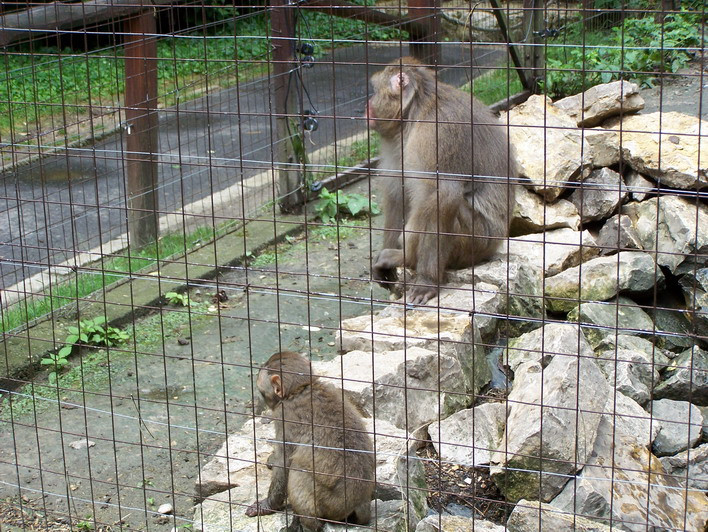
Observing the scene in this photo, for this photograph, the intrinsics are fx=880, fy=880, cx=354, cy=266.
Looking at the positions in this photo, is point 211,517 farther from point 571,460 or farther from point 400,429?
point 571,460

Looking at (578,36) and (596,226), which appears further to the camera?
(578,36)

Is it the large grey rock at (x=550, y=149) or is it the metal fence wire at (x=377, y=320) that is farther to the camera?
the large grey rock at (x=550, y=149)

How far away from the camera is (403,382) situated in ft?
18.4

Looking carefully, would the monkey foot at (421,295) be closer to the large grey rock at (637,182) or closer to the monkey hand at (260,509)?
the large grey rock at (637,182)

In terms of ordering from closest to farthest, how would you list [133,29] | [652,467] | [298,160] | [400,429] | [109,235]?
1. [652,467]
2. [400,429]
3. [133,29]
4. [109,235]
5. [298,160]

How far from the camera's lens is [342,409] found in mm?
4367

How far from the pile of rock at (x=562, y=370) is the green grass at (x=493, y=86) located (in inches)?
136

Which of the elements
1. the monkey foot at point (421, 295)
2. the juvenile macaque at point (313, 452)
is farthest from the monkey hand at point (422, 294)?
the juvenile macaque at point (313, 452)

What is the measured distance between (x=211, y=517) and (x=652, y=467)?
2.41 m

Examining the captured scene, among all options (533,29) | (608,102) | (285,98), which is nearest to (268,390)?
(285,98)

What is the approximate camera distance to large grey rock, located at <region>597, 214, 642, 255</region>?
731 centimetres

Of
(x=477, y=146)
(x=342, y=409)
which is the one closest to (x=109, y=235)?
(x=477, y=146)

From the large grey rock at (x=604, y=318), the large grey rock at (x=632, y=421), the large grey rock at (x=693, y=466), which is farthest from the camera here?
the large grey rock at (x=604, y=318)

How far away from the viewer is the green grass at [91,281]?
6980mm
